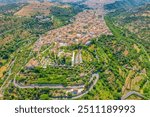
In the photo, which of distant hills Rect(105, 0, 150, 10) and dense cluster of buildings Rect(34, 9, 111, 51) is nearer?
dense cluster of buildings Rect(34, 9, 111, 51)

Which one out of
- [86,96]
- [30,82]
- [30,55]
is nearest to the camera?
[86,96]

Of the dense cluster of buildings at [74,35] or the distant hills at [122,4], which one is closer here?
the dense cluster of buildings at [74,35]

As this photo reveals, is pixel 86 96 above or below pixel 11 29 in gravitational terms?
above

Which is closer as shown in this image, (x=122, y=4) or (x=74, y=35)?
(x=74, y=35)

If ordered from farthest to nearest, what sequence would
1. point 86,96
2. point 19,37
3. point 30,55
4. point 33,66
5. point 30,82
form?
point 19,37
point 30,55
point 33,66
point 30,82
point 86,96

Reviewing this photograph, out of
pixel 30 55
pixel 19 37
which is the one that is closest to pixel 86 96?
pixel 30 55

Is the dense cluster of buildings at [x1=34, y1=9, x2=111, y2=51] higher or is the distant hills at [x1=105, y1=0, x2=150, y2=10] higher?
the dense cluster of buildings at [x1=34, y1=9, x2=111, y2=51]

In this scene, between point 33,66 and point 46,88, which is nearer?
point 46,88

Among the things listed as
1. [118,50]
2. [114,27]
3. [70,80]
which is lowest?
[114,27]

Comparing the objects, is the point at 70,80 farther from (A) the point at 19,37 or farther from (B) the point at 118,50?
(A) the point at 19,37

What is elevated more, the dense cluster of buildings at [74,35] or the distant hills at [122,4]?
the dense cluster of buildings at [74,35]

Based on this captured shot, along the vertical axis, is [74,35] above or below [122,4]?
above
